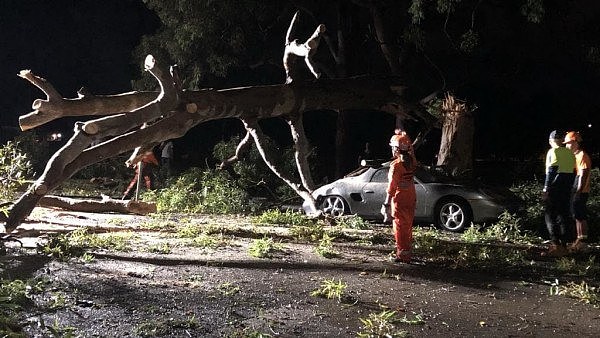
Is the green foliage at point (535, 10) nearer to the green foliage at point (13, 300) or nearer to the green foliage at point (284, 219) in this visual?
the green foliage at point (284, 219)

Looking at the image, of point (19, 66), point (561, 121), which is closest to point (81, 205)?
point (561, 121)

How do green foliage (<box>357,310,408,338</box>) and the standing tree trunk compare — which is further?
the standing tree trunk

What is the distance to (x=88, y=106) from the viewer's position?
7.95 metres

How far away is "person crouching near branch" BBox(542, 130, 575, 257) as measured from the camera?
768 centimetres

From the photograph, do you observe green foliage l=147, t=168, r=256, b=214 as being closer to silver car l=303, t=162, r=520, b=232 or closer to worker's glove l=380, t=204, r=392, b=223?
silver car l=303, t=162, r=520, b=232

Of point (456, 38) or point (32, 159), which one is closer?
point (456, 38)

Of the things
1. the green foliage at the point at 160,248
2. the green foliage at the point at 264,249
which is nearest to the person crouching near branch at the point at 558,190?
the green foliage at the point at 264,249

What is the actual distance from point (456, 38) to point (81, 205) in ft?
31.0

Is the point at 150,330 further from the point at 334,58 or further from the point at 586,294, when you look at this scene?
the point at 334,58

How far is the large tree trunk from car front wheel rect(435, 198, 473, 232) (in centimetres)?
234

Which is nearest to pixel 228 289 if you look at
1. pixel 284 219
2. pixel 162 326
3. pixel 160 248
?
pixel 162 326

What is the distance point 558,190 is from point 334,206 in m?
4.52

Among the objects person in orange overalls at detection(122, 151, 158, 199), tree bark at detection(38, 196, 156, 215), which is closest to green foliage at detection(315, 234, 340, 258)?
tree bark at detection(38, 196, 156, 215)

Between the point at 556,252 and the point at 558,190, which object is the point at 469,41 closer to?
the point at 558,190
